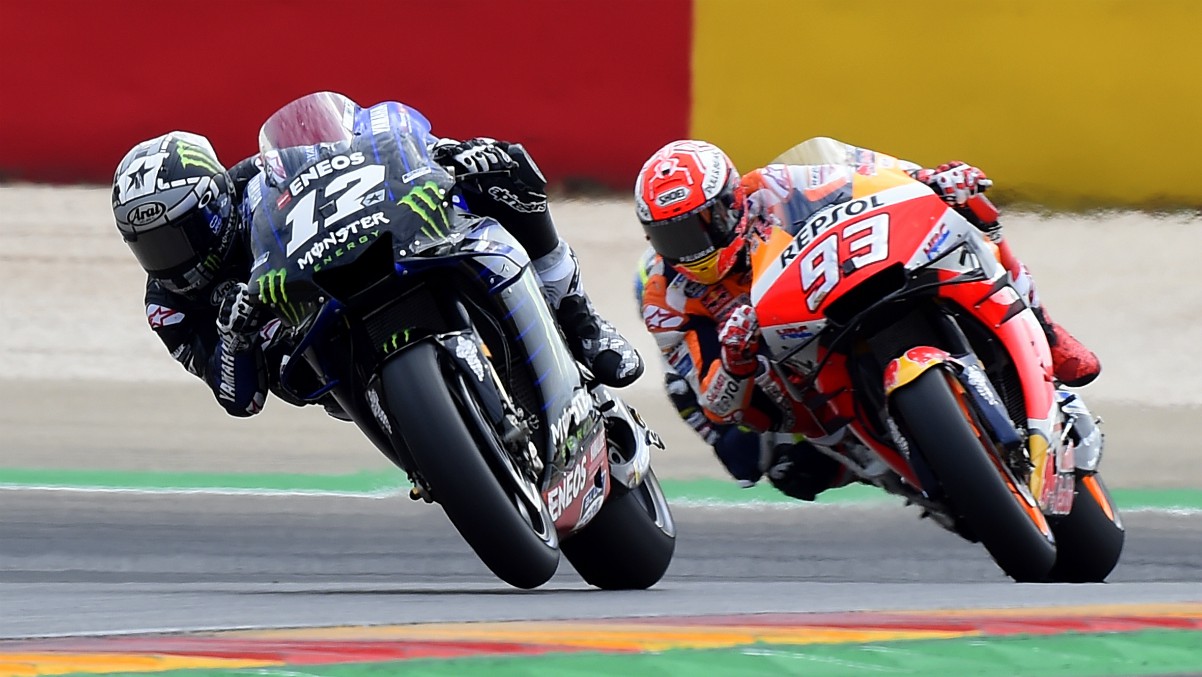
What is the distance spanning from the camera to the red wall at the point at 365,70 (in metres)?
9.80

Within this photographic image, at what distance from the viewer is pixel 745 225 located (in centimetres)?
524

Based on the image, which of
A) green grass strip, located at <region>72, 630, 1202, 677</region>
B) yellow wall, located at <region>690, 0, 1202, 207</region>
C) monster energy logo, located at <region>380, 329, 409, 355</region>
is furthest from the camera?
yellow wall, located at <region>690, 0, 1202, 207</region>

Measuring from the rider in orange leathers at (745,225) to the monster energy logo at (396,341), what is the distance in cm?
125

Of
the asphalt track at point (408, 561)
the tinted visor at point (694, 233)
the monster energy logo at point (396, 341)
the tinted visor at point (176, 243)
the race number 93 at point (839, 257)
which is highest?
the monster energy logo at point (396, 341)

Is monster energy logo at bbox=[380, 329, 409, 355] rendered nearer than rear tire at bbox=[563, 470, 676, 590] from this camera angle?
Yes

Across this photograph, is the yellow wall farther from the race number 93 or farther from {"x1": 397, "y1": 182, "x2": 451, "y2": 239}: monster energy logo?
{"x1": 397, "y1": 182, "x2": 451, "y2": 239}: monster energy logo

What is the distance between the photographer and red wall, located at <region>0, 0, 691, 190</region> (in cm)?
980

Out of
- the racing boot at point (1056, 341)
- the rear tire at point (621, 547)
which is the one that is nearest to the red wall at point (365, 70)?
the racing boot at point (1056, 341)

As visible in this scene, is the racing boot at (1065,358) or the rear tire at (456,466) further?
the racing boot at (1065,358)

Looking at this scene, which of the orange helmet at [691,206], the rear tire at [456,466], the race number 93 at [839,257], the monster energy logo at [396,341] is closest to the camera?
the rear tire at [456,466]

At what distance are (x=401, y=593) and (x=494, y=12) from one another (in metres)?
5.52

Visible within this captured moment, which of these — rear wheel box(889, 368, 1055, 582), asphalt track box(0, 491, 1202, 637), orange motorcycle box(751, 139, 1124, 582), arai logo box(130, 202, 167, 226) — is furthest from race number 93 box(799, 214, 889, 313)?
arai logo box(130, 202, 167, 226)

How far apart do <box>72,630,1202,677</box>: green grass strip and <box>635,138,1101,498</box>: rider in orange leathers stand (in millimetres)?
2000

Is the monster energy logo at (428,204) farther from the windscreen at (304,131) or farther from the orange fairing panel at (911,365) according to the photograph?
the orange fairing panel at (911,365)
